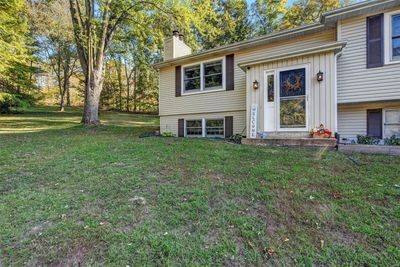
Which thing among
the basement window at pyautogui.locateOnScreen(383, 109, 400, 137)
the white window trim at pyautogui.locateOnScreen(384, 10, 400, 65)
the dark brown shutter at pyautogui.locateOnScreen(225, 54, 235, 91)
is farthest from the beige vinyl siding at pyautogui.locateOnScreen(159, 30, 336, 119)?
the basement window at pyautogui.locateOnScreen(383, 109, 400, 137)

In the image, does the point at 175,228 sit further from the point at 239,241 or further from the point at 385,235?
the point at 385,235

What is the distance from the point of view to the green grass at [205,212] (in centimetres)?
237

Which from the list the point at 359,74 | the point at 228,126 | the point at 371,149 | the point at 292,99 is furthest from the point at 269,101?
the point at 371,149

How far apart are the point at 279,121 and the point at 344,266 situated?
5.37 meters

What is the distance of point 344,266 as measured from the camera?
86.1 inches

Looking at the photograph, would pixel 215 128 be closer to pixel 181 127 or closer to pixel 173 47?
pixel 181 127

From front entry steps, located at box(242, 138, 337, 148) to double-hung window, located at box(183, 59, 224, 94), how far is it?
3.22 m

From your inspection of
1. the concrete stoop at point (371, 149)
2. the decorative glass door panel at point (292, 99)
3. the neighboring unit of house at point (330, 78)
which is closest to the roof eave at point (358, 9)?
the neighboring unit of house at point (330, 78)

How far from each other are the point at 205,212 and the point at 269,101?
5.16 meters

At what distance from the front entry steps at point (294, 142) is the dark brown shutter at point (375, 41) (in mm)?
2602

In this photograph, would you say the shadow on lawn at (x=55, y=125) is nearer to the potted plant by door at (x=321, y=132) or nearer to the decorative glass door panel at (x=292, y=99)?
the decorative glass door panel at (x=292, y=99)

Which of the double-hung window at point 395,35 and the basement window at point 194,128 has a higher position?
the double-hung window at point 395,35

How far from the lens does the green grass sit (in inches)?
93.4

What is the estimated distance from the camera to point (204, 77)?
9961 mm
